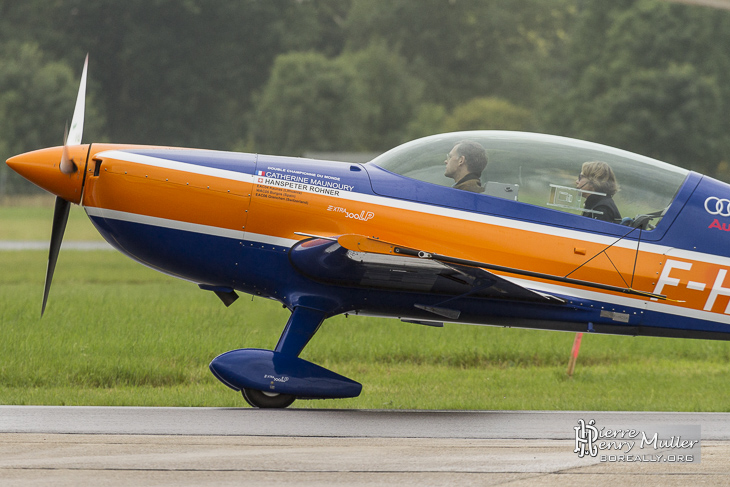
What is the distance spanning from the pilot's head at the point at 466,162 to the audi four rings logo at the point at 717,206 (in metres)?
2.08

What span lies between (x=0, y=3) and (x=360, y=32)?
3059 cm

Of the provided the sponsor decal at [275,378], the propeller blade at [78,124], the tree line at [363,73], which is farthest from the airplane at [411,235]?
the tree line at [363,73]

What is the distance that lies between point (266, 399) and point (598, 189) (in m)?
3.45

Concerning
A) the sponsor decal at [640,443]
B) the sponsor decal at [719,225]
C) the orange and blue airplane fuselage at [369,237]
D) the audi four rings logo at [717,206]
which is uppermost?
the audi four rings logo at [717,206]

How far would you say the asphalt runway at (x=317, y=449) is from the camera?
18.6ft

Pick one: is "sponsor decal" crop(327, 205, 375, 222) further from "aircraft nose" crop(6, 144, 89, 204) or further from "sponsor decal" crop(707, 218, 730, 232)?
"sponsor decal" crop(707, 218, 730, 232)

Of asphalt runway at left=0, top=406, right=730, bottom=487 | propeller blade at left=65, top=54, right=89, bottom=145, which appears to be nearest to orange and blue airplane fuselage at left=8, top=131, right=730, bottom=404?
propeller blade at left=65, top=54, right=89, bottom=145

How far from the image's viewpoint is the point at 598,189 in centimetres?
845

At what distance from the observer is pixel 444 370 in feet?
41.1

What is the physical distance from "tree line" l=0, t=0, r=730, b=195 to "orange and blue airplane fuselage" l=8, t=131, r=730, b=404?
48.8 meters

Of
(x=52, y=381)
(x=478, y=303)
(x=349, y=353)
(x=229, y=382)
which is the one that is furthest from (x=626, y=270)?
(x=52, y=381)

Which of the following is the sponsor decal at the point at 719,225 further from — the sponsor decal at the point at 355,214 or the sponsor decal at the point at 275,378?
the sponsor decal at the point at 275,378

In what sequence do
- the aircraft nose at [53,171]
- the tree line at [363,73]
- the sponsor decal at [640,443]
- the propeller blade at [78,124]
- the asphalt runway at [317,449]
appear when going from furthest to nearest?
the tree line at [363,73] < the propeller blade at [78,124] < the aircraft nose at [53,171] < the sponsor decal at [640,443] < the asphalt runway at [317,449]

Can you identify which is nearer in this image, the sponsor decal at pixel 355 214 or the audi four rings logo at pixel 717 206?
the sponsor decal at pixel 355 214
